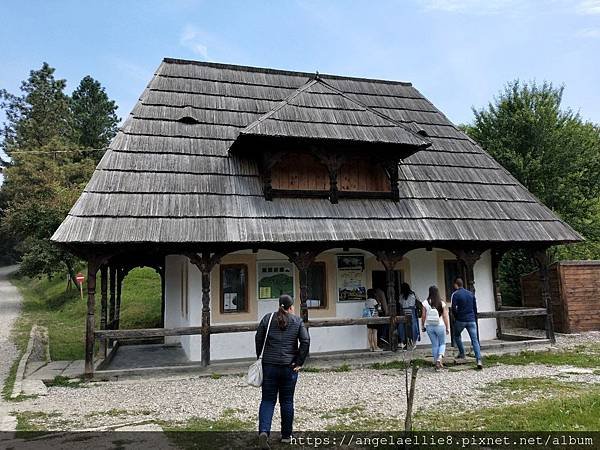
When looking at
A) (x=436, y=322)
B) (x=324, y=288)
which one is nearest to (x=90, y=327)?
(x=324, y=288)

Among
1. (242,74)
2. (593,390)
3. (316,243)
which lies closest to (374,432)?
(593,390)

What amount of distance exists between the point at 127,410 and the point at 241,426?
181 centimetres

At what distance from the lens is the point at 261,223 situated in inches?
359

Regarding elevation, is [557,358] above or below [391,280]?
below

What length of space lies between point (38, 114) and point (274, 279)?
3318 centimetres

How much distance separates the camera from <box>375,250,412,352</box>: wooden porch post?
9617 millimetres

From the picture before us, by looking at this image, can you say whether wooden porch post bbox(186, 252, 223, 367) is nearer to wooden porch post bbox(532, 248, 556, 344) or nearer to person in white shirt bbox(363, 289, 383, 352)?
person in white shirt bbox(363, 289, 383, 352)

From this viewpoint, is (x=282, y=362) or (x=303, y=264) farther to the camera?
(x=303, y=264)

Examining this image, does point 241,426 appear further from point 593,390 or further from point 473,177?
point 473,177

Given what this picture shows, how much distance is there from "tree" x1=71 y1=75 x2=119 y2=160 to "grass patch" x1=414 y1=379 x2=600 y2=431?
4061 centimetres

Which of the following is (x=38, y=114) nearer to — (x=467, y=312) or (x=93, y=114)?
(x=93, y=114)

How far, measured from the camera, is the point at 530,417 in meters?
5.35

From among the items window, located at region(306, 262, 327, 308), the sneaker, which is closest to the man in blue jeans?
window, located at region(306, 262, 327, 308)

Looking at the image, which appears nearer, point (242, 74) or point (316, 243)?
point (316, 243)
